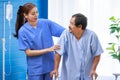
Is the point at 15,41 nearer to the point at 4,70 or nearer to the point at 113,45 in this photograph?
the point at 4,70

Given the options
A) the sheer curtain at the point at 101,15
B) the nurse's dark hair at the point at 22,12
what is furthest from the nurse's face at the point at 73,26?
the sheer curtain at the point at 101,15

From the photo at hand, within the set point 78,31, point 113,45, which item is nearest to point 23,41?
point 78,31

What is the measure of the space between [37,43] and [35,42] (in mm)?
21

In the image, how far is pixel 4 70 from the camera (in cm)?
328

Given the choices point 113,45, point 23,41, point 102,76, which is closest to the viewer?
point 23,41

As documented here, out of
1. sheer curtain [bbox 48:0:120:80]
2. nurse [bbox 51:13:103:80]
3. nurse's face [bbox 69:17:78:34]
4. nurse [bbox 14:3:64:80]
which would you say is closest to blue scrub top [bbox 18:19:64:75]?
nurse [bbox 14:3:64:80]

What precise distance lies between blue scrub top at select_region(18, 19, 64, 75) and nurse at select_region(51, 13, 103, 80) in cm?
21

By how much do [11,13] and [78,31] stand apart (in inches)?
51.3

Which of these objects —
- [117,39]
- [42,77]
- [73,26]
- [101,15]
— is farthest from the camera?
[101,15]

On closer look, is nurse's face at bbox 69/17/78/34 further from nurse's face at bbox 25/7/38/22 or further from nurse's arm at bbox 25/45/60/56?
nurse's face at bbox 25/7/38/22

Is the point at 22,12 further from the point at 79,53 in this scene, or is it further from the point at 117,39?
the point at 117,39

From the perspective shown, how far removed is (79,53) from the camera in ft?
7.42

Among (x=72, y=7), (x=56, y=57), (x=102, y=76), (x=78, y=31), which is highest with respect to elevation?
(x=72, y=7)

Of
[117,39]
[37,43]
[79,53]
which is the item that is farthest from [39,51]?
[117,39]
